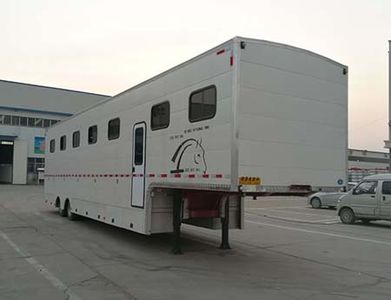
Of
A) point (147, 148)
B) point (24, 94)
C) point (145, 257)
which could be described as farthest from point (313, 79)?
point (24, 94)

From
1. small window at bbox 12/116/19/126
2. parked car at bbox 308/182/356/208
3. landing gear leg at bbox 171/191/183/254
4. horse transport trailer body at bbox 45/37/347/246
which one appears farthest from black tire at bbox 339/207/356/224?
small window at bbox 12/116/19/126

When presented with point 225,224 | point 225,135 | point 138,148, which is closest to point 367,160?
point 225,224

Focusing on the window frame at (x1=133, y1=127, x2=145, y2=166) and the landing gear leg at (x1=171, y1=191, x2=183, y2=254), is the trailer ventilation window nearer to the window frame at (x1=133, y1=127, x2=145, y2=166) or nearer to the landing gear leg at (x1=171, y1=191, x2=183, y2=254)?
the landing gear leg at (x1=171, y1=191, x2=183, y2=254)

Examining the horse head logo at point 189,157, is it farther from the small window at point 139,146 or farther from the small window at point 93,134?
the small window at point 93,134

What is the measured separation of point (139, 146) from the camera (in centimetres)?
1052

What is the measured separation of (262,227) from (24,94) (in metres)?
46.3

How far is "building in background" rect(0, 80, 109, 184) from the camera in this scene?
51.7m

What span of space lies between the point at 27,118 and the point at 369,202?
45.9 meters

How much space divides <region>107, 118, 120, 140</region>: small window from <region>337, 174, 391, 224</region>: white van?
9.48m

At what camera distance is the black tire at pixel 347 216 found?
17062mm

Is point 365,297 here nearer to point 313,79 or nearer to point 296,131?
point 296,131

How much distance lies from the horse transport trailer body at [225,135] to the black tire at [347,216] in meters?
7.84

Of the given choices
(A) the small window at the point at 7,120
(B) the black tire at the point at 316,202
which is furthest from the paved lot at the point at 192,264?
(A) the small window at the point at 7,120

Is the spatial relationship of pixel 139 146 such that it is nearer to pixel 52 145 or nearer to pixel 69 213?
pixel 69 213
